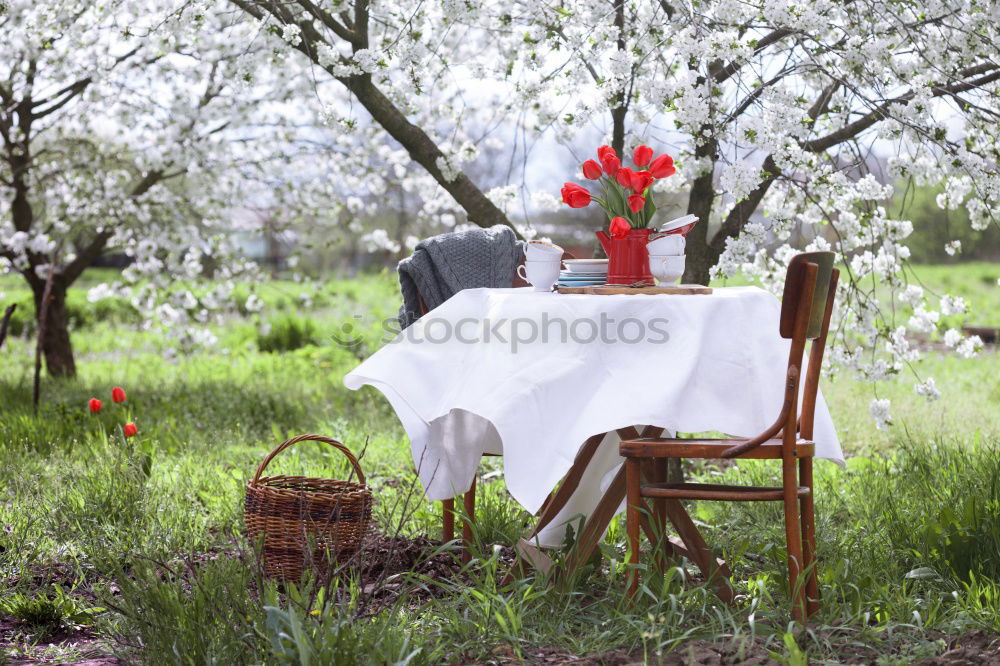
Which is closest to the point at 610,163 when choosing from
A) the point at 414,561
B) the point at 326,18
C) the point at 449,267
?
the point at 449,267

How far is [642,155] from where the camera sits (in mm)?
2910

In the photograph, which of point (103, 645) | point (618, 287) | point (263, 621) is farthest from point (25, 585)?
point (618, 287)

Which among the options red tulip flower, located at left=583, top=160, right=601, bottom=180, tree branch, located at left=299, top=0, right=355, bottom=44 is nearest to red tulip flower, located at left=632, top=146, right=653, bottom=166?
red tulip flower, located at left=583, top=160, right=601, bottom=180

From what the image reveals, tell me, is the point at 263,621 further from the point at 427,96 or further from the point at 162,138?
the point at 162,138

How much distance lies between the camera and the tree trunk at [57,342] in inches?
267

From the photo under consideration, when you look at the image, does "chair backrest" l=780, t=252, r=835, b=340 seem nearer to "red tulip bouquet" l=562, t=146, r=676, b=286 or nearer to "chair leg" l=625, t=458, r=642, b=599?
"chair leg" l=625, t=458, r=642, b=599

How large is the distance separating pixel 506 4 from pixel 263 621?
3.19m

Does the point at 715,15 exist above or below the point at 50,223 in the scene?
above

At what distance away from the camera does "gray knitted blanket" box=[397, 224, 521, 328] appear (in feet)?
10.6

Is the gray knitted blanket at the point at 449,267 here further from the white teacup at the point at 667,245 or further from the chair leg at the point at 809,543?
the chair leg at the point at 809,543

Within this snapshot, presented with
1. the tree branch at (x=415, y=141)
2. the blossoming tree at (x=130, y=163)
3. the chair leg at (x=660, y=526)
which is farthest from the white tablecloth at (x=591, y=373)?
the blossoming tree at (x=130, y=163)

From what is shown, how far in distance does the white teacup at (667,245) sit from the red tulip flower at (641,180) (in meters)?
0.16

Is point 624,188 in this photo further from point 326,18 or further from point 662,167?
point 326,18

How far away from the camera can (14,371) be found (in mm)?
7488
